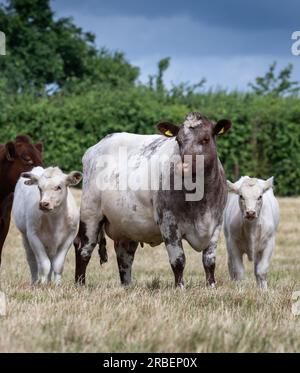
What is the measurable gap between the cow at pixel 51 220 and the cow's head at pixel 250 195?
1.92m

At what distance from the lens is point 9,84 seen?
37.6 meters

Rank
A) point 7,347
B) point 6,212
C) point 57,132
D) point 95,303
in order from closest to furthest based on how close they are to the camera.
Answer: point 7,347 → point 95,303 → point 6,212 → point 57,132

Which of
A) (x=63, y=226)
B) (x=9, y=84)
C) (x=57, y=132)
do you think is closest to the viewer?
(x=63, y=226)

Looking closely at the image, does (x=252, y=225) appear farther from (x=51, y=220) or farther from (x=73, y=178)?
(x=51, y=220)

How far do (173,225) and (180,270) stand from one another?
19.0 inches

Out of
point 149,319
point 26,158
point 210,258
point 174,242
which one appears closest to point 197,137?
point 174,242

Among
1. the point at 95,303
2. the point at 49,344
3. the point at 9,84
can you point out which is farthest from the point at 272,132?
the point at 49,344

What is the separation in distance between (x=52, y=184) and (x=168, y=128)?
169 centimetres

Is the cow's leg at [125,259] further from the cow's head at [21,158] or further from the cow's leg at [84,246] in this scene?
the cow's head at [21,158]

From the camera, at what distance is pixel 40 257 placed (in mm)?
10383

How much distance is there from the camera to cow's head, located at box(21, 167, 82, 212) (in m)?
10.2

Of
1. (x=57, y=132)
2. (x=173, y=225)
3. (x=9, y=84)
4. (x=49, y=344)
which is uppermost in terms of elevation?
(x=9, y=84)

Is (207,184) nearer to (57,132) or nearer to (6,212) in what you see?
(6,212)

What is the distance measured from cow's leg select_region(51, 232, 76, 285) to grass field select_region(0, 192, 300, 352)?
1.61 feet
